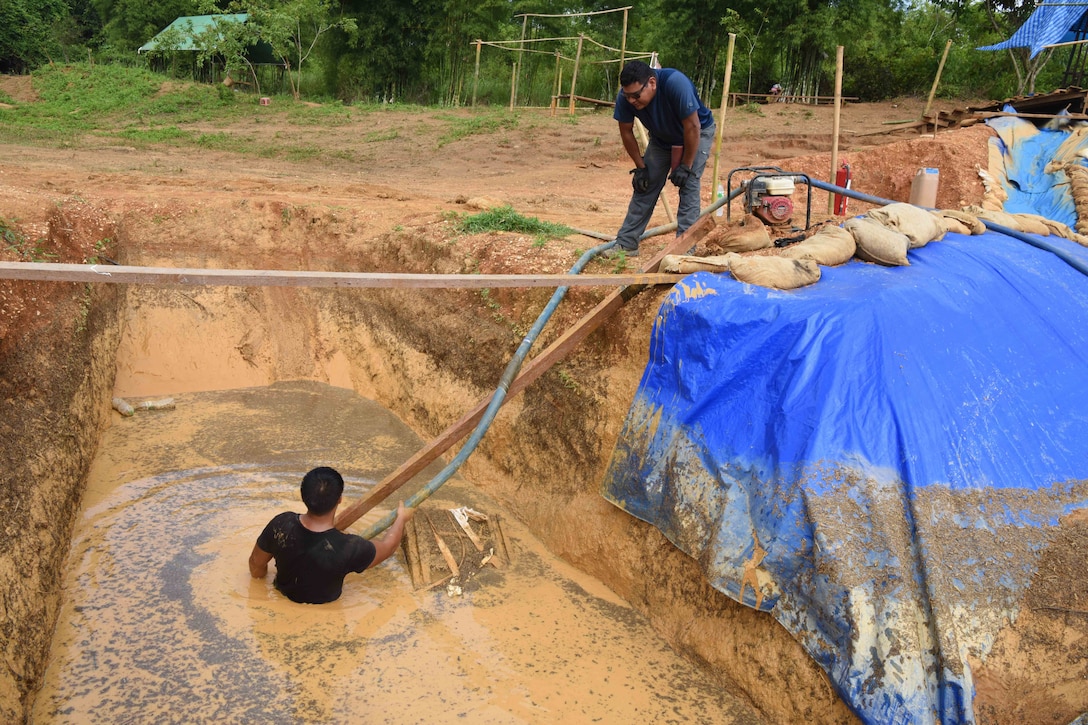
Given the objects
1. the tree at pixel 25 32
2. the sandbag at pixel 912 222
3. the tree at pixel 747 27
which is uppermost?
the tree at pixel 747 27

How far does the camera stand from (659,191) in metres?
5.74

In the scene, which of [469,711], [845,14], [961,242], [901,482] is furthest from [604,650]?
[845,14]

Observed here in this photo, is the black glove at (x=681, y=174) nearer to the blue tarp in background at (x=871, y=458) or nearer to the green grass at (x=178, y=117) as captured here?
the blue tarp in background at (x=871, y=458)

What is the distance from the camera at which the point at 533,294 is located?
17.9 feet

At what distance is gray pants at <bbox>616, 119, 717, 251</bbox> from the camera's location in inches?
213

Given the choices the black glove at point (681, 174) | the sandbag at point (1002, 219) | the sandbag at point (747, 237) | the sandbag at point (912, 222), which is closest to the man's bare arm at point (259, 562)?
the sandbag at point (747, 237)

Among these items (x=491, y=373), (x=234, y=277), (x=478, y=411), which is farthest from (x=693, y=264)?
(x=234, y=277)

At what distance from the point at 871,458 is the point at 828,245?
1755 mm

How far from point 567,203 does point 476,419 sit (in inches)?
226

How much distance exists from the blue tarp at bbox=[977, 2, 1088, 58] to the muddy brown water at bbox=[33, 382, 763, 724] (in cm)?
1533

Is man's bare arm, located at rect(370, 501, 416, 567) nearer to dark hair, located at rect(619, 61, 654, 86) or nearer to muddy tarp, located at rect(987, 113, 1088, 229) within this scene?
dark hair, located at rect(619, 61, 654, 86)

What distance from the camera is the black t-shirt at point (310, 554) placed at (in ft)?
12.5

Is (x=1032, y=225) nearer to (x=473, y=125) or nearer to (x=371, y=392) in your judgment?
(x=371, y=392)

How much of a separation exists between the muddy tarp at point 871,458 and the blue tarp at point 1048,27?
1382 centimetres
